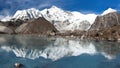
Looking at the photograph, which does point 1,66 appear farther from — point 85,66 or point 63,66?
point 85,66

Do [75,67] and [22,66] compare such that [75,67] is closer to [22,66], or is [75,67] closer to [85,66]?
[85,66]

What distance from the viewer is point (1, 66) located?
50.0 m

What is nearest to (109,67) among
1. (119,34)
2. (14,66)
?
(14,66)

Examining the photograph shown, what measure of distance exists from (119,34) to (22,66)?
14972 centimetres

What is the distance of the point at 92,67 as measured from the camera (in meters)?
52.9

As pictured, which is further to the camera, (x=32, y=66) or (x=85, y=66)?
(x=85, y=66)

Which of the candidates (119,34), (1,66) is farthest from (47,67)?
(119,34)

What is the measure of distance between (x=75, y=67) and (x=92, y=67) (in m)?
3.13

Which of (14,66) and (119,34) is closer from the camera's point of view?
(14,66)

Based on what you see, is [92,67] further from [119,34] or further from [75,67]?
[119,34]

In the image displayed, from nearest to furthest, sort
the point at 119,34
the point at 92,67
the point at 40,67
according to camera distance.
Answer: the point at 40,67
the point at 92,67
the point at 119,34

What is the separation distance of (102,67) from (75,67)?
4.88 metres

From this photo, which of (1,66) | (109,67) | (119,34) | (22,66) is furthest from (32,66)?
(119,34)

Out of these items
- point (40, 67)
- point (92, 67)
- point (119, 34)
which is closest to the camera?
point (40, 67)
